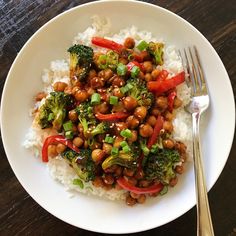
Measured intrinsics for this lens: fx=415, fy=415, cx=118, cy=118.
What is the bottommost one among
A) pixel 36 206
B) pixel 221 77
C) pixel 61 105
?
pixel 36 206

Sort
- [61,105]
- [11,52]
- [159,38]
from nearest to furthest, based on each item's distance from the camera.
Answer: [61,105] → [159,38] → [11,52]

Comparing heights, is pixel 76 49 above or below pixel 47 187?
above

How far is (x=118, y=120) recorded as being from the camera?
3.05m

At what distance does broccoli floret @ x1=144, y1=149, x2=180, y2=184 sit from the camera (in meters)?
2.93

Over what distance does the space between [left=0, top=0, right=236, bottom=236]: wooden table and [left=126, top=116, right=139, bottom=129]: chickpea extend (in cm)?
92

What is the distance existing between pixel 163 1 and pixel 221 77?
2.91 ft

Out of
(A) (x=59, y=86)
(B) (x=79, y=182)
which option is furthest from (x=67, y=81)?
(B) (x=79, y=182)

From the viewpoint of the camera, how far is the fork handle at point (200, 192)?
2.79m

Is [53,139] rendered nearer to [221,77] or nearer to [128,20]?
[128,20]

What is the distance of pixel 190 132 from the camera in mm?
3154

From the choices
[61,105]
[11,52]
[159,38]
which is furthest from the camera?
[11,52]

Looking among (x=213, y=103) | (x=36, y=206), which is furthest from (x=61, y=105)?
(x=213, y=103)

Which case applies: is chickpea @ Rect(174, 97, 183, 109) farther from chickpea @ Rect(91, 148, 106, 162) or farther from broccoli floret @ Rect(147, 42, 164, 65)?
chickpea @ Rect(91, 148, 106, 162)

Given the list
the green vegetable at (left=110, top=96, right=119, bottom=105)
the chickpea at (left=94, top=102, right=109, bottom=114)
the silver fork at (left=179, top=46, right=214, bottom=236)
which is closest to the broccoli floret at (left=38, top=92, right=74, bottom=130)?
the chickpea at (left=94, top=102, right=109, bottom=114)
